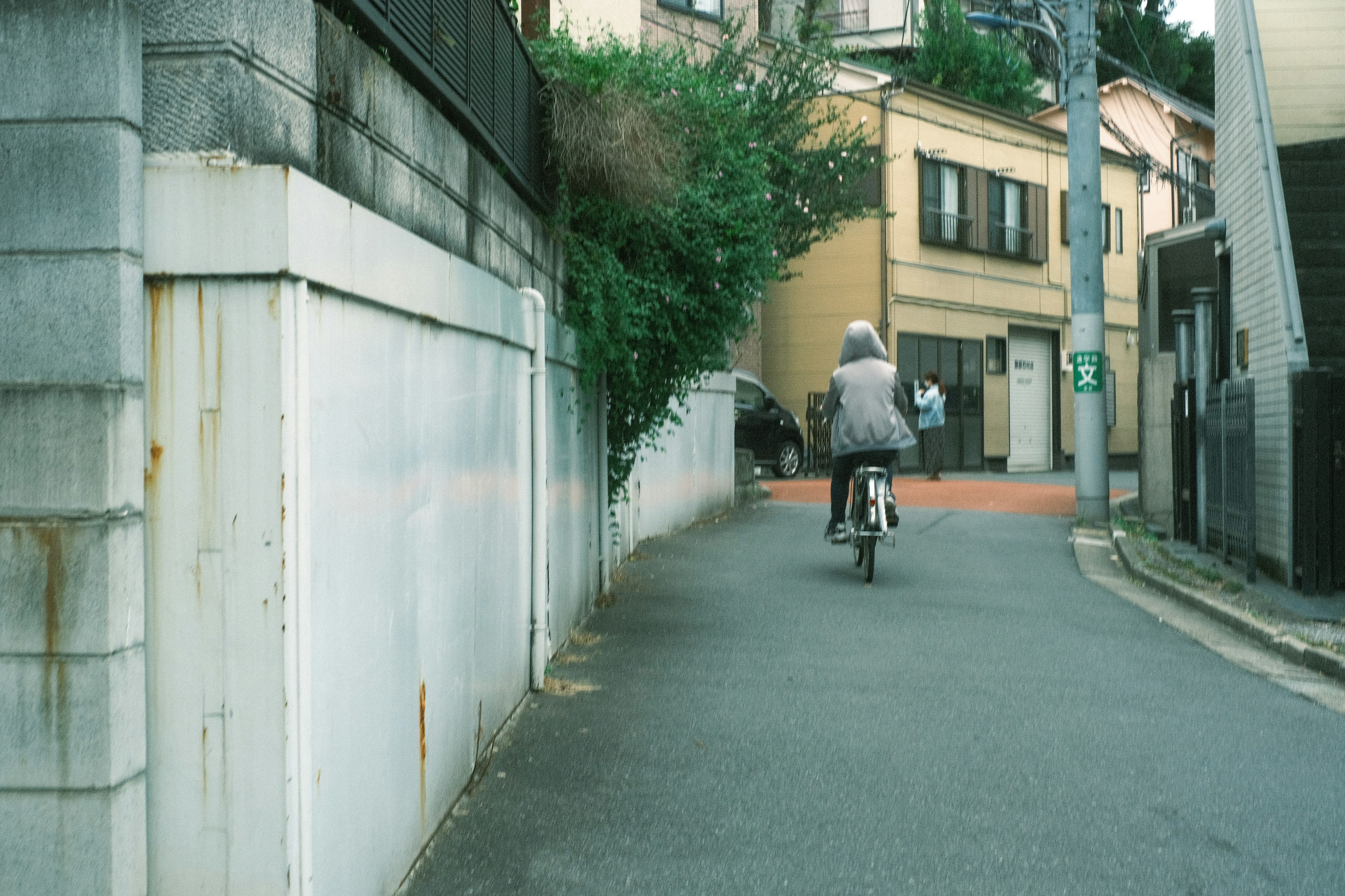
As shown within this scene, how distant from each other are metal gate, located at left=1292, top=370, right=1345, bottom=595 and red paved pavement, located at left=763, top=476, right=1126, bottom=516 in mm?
6675

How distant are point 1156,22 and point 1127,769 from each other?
1517 inches

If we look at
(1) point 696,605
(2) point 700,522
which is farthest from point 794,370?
(1) point 696,605

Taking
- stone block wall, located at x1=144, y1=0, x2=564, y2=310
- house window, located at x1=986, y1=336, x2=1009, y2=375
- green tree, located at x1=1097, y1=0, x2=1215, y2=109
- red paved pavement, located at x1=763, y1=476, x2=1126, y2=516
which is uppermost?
green tree, located at x1=1097, y1=0, x2=1215, y2=109

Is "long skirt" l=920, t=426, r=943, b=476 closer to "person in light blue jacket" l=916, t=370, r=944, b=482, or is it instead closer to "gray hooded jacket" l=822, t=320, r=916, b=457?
"person in light blue jacket" l=916, t=370, r=944, b=482

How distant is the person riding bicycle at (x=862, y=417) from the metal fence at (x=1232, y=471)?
2433 mm

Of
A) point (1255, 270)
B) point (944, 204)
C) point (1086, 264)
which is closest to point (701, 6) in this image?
point (944, 204)

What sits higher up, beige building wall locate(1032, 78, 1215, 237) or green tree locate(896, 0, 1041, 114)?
green tree locate(896, 0, 1041, 114)

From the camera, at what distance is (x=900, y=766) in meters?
4.91

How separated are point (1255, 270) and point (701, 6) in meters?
14.4

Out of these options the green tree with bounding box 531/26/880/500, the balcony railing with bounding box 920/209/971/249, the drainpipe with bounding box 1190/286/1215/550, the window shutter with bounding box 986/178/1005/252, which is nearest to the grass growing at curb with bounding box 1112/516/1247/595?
the drainpipe with bounding box 1190/286/1215/550

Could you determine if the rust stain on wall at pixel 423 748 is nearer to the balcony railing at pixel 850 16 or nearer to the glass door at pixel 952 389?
the glass door at pixel 952 389

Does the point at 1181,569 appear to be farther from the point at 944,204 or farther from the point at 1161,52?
the point at 1161,52

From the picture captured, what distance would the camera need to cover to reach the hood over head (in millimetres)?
10031

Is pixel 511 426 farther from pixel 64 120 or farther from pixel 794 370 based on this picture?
pixel 794 370
